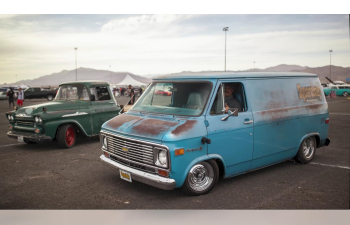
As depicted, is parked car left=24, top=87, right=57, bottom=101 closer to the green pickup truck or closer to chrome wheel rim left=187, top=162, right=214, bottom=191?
the green pickup truck

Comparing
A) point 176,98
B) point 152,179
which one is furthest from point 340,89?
point 152,179

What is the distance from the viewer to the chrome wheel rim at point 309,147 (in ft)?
21.5

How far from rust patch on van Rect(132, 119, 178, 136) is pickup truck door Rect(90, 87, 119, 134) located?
422 cm

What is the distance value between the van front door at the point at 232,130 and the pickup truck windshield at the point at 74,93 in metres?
5.00

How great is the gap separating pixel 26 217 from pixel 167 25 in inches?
158

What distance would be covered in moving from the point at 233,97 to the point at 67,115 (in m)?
4.78

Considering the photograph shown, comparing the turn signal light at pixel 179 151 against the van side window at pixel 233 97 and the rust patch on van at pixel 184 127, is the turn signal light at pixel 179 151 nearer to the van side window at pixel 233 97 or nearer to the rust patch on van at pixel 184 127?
the rust patch on van at pixel 184 127

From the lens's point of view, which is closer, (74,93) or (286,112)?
(286,112)

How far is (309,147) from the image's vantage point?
664 cm

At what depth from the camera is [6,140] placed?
31.5ft

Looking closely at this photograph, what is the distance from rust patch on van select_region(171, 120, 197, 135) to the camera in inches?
173

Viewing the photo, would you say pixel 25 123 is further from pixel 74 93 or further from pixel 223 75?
pixel 223 75

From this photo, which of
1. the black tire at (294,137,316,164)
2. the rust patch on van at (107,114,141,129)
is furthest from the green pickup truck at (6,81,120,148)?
the black tire at (294,137,316,164)

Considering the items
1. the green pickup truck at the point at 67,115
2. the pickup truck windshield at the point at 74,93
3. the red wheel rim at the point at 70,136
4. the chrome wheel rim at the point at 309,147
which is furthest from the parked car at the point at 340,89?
the red wheel rim at the point at 70,136
